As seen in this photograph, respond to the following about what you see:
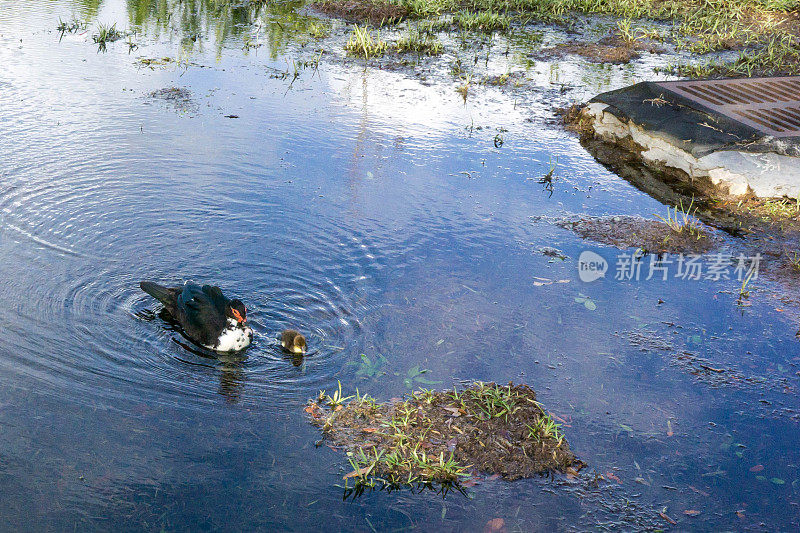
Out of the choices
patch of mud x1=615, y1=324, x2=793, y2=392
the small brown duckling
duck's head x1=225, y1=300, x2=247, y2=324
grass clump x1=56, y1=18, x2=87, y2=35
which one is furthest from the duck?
grass clump x1=56, y1=18, x2=87, y2=35

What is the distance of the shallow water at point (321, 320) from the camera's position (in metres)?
4.03

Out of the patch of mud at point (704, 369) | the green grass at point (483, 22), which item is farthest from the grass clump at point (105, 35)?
the patch of mud at point (704, 369)

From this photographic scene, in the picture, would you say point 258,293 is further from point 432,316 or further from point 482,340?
point 482,340

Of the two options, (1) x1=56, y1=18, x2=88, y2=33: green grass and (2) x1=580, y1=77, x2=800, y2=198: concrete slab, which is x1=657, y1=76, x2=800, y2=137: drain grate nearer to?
(2) x1=580, y1=77, x2=800, y2=198: concrete slab

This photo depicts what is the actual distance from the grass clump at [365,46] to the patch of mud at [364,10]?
1.96m

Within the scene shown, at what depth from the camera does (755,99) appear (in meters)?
9.26

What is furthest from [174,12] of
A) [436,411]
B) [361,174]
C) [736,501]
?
[736,501]

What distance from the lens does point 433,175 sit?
8195 mm

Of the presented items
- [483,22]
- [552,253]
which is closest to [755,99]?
[552,253]

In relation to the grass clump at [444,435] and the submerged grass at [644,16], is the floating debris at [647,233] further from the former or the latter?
the submerged grass at [644,16]

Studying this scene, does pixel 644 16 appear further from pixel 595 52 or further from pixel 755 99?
pixel 755 99

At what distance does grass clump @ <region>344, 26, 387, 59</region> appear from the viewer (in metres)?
12.5

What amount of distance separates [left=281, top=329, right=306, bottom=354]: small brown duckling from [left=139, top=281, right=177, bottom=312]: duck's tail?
940 millimetres

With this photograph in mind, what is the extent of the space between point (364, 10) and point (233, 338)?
11.3 m
